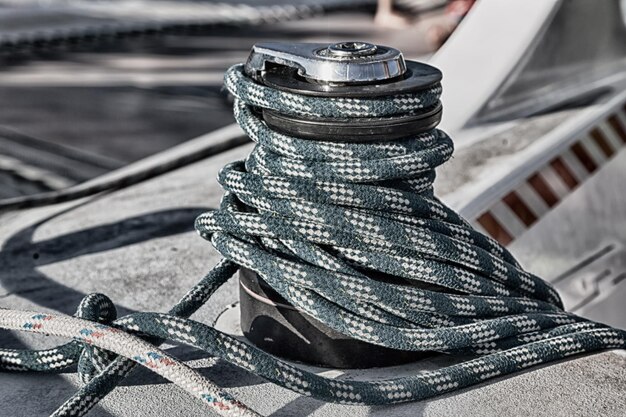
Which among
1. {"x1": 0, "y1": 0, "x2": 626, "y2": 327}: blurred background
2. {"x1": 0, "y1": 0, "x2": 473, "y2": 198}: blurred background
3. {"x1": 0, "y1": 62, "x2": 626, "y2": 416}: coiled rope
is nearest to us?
{"x1": 0, "y1": 62, "x2": 626, "y2": 416}: coiled rope

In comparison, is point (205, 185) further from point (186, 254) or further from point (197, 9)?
point (197, 9)

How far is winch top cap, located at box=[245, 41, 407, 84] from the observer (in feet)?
4.36

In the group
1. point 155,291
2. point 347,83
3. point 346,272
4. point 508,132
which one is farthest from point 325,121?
point 508,132

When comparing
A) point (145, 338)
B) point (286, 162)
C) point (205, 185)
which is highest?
point (286, 162)

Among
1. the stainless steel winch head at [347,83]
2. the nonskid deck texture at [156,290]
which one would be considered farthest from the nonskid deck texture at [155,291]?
the stainless steel winch head at [347,83]

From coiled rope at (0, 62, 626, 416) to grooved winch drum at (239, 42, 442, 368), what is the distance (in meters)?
0.01

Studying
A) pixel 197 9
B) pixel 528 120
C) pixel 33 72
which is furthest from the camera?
pixel 197 9

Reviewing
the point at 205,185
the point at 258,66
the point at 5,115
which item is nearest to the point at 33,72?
the point at 5,115

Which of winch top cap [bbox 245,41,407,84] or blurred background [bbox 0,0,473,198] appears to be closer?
winch top cap [bbox 245,41,407,84]

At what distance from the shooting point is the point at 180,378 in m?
1.21

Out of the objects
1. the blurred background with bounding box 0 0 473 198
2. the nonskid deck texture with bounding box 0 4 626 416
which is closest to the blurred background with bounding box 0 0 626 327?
the blurred background with bounding box 0 0 473 198

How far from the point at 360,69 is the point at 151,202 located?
0.96m

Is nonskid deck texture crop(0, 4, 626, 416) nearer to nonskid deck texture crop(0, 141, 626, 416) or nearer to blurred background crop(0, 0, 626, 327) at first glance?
nonskid deck texture crop(0, 141, 626, 416)

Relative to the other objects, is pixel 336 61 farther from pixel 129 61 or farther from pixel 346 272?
pixel 129 61
